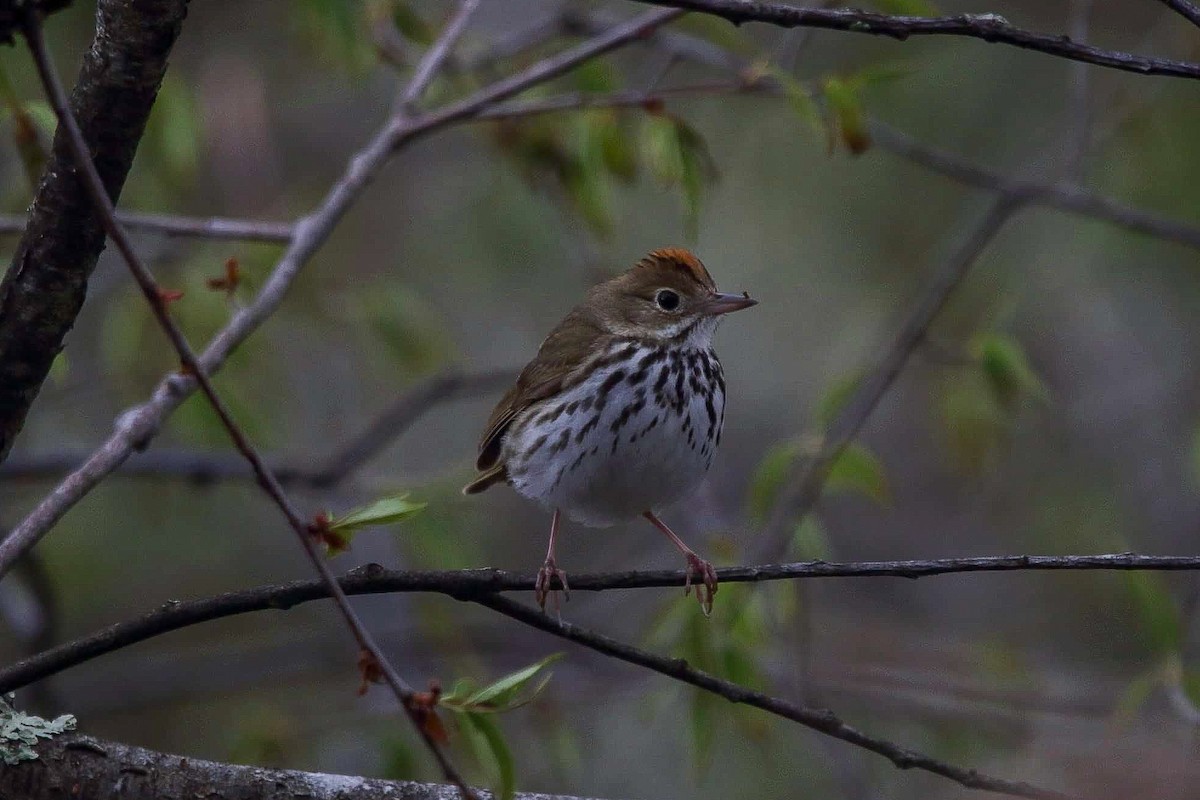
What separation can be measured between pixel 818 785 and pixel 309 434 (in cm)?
370

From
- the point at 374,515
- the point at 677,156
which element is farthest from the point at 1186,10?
the point at 677,156

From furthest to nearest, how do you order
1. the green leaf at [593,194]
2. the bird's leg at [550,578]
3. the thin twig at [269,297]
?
the green leaf at [593,194] → the bird's leg at [550,578] → the thin twig at [269,297]

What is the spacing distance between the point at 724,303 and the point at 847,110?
2.49ft

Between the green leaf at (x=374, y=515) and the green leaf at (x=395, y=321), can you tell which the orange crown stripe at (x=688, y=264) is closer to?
the green leaf at (x=395, y=321)

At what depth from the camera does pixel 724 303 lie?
12.7 ft

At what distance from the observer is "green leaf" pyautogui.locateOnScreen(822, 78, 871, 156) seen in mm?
3264

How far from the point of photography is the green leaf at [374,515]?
2.15 metres

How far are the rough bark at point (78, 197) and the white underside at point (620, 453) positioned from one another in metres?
1.53

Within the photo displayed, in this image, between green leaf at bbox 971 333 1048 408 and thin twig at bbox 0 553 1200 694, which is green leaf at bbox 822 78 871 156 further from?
thin twig at bbox 0 553 1200 694

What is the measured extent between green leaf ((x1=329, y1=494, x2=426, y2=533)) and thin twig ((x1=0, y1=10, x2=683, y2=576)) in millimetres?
308

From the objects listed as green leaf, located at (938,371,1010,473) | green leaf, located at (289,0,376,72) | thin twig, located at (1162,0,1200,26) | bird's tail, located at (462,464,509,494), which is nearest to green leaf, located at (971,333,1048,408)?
green leaf, located at (938,371,1010,473)

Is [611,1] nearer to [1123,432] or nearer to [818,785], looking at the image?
[1123,432]

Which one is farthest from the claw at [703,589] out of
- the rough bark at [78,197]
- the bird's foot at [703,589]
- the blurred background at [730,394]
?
the rough bark at [78,197]

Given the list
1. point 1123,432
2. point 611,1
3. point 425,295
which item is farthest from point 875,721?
point 611,1
